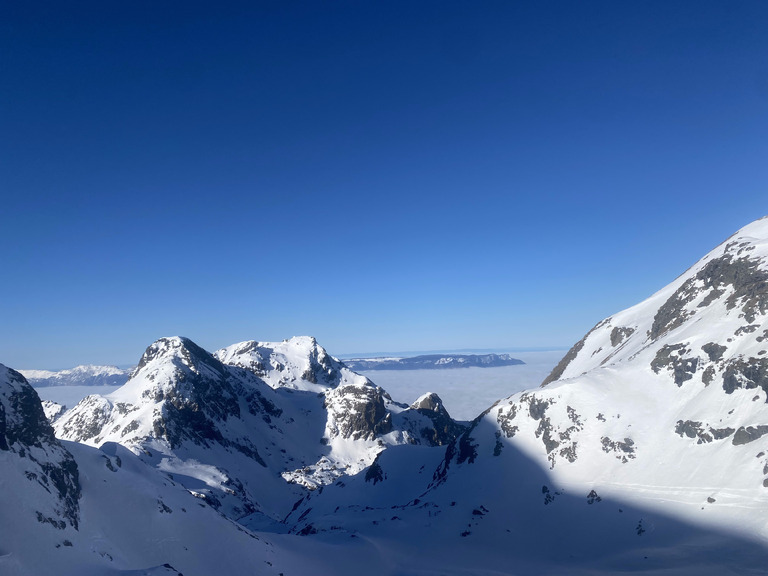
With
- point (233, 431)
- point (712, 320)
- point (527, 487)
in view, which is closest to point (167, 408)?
point (233, 431)

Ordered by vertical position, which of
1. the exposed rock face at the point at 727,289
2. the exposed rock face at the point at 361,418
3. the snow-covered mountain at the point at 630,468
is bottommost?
the exposed rock face at the point at 361,418

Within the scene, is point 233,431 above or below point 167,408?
below

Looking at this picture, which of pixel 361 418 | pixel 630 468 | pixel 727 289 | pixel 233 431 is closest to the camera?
pixel 630 468

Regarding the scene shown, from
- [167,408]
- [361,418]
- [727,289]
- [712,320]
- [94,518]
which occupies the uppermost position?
[727,289]

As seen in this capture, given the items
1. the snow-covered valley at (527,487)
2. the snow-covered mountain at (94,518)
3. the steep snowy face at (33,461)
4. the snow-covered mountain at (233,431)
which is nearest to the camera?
the snow-covered mountain at (94,518)

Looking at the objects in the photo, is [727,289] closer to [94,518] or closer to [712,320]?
[712,320]

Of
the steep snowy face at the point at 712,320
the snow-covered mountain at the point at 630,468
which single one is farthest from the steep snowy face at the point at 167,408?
the steep snowy face at the point at 712,320

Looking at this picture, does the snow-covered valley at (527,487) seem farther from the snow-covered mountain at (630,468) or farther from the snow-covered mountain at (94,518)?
the snow-covered mountain at (630,468)

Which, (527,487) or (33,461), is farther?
(527,487)
